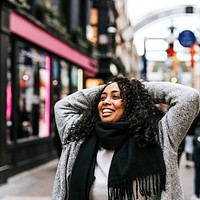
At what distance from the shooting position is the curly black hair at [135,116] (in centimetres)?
280

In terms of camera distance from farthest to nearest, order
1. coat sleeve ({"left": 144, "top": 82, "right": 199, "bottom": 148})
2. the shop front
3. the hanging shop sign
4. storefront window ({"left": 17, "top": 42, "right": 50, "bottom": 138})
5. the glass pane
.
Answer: the glass pane < the hanging shop sign < storefront window ({"left": 17, "top": 42, "right": 50, "bottom": 138}) < the shop front < coat sleeve ({"left": 144, "top": 82, "right": 199, "bottom": 148})

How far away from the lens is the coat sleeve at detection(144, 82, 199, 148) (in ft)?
9.44

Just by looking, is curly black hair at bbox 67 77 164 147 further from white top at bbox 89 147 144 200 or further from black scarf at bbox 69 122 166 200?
white top at bbox 89 147 144 200

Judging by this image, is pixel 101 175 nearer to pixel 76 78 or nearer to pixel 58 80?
pixel 58 80

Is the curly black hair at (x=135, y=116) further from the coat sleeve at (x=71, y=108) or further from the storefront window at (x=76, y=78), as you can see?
the storefront window at (x=76, y=78)

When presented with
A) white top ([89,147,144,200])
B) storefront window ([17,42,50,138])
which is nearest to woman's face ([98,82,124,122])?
white top ([89,147,144,200])

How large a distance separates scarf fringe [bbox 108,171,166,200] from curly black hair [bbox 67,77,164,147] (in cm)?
18

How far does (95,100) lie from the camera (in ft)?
10.2

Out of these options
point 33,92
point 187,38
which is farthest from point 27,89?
point 187,38

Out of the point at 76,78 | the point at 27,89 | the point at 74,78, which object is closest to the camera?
the point at 27,89

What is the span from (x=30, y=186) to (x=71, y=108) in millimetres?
7443

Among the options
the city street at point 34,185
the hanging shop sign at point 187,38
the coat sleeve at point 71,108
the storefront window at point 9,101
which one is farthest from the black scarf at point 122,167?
the hanging shop sign at point 187,38

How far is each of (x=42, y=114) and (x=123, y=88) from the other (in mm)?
12188

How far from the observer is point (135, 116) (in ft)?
9.31
